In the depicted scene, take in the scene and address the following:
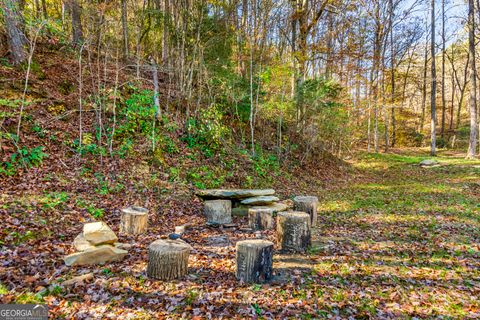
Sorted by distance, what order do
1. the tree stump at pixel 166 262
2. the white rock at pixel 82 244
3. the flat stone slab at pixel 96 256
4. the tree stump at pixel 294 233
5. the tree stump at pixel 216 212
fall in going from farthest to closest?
the tree stump at pixel 216 212 → the tree stump at pixel 294 233 → the white rock at pixel 82 244 → the flat stone slab at pixel 96 256 → the tree stump at pixel 166 262

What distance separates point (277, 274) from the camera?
439cm

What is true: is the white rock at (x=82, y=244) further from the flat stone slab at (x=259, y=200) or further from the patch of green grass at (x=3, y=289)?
the flat stone slab at (x=259, y=200)

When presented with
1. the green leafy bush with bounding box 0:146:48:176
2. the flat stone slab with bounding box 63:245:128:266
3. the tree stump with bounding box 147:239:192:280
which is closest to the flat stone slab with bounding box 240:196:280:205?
the tree stump with bounding box 147:239:192:280

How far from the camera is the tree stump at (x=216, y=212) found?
6.76m

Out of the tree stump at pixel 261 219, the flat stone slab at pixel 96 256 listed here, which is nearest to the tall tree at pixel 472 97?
the tree stump at pixel 261 219

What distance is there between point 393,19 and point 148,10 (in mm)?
20223

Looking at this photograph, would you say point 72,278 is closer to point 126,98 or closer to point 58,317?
point 58,317

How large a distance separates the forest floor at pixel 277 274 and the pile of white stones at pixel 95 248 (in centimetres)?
14

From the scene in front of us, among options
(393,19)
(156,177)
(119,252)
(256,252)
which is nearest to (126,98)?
(156,177)

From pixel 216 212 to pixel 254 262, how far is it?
9.31 ft

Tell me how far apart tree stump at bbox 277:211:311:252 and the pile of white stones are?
2.85 m

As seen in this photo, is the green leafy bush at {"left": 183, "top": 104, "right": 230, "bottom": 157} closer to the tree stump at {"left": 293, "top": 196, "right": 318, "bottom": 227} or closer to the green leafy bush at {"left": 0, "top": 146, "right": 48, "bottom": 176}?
the tree stump at {"left": 293, "top": 196, "right": 318, "bottom": 227}

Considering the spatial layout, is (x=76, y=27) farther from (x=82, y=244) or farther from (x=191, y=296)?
(x=191, y=296)

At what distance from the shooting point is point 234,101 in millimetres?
11883
